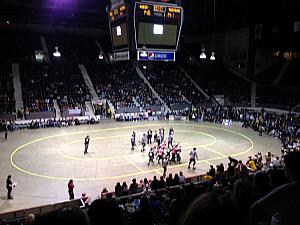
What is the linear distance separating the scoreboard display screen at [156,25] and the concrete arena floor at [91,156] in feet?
23.9

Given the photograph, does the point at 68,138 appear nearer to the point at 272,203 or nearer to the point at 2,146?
the point at 2,146

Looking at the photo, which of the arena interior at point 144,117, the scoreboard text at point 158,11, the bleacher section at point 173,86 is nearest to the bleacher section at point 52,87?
the arena interior at point 144,117

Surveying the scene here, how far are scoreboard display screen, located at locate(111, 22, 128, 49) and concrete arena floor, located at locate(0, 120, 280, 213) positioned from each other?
7.14 m

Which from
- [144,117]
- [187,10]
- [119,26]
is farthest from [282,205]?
[187,10]

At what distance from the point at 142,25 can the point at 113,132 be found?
16.2 m

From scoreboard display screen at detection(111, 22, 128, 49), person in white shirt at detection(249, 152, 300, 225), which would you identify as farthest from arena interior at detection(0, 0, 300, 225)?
scoreboard display screen at detection(111, 22, 128, 49)

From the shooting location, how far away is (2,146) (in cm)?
2325

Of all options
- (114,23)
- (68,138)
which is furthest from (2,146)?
(114,23)

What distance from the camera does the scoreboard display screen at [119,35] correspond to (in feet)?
48.1

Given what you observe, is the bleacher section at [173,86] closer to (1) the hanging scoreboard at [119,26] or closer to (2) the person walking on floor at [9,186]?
(1) the hanging scoreboard at [119,26]

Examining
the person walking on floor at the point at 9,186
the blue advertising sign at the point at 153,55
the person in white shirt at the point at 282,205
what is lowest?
the person walking on floor at the point at 9,186

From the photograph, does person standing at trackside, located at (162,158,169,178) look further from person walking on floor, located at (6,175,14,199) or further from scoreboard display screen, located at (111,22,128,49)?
person walking on floor, located at (6,175,14,199)

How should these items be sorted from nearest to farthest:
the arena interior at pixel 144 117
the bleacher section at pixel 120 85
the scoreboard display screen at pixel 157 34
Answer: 1. the arena interior at pixel 144 117
2. the scoreboard display screen at pixel 157 34
3. the bleacher section at pixel 120 85

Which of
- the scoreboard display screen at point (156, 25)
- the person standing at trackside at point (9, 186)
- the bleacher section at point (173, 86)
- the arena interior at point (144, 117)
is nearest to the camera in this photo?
the arena interior at point (144, 117)
